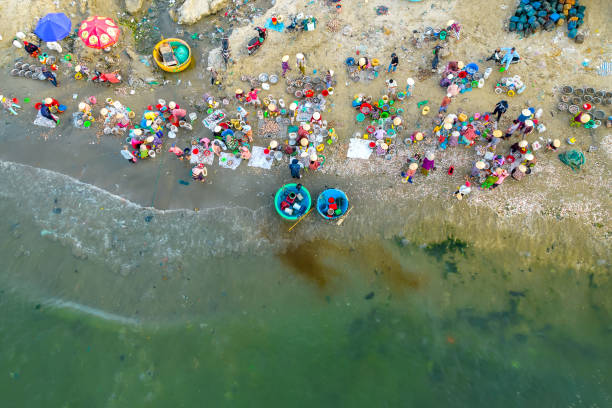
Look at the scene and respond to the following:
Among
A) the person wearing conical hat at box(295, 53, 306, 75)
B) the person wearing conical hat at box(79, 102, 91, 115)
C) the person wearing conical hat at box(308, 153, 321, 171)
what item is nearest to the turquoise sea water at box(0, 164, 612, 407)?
the person wearing conical hat at box(308, 153, 321, 171)

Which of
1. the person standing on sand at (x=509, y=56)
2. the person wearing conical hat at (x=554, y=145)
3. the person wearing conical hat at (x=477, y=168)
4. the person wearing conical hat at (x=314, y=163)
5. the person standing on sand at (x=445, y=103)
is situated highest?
the person standing on sand at (x=509, y=56)

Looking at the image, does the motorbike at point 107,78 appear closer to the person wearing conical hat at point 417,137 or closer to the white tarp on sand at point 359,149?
the white tarp on sand at point 359,149

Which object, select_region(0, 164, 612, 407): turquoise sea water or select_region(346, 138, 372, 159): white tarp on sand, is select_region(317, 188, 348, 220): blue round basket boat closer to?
select_region(0, 164, 612, 407): turquoise sea water

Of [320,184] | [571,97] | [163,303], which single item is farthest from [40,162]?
[571,97]

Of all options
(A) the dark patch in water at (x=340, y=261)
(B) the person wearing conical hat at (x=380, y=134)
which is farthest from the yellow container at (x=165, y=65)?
(A) the dark patch in water at (x=340, y=261)

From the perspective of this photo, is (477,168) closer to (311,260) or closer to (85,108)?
(311,260)

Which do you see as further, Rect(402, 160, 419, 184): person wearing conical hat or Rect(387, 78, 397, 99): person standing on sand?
Rect(387, 78, 397, 99): person standing on sand

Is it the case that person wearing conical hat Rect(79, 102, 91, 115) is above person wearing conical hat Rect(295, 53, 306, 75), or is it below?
below

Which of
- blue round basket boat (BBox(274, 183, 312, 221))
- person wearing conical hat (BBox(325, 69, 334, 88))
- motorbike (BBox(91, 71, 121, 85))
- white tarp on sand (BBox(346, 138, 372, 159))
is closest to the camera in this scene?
blue round basket boat (BBox(274, 183, 312, 221))
